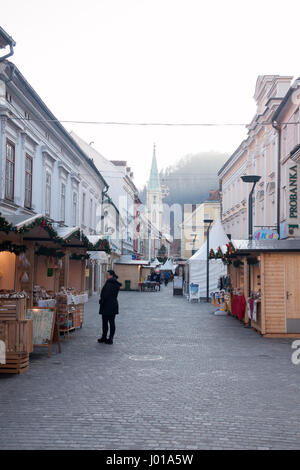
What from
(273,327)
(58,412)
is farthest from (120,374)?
(273,327)

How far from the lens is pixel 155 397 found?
A: 7594 millimetres

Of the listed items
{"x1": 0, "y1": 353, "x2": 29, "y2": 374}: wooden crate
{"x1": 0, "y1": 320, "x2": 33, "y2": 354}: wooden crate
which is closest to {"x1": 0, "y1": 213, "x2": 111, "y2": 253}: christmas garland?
{"x1": 0, "y1": 320, "x2": 33, "y2": 354}: wooden crate

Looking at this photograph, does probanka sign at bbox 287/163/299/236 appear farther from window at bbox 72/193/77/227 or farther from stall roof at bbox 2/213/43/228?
window at bbox 72/193/77/227

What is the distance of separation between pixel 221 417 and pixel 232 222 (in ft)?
127

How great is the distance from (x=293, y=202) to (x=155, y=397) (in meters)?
15.7

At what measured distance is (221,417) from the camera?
653 centimetres

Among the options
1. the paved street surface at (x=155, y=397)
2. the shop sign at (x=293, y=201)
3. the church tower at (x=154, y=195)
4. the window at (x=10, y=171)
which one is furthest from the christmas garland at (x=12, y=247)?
the church tower at (x=154, y=195)

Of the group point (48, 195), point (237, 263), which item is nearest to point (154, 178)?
point (48, 195)

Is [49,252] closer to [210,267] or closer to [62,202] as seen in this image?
[62,202]

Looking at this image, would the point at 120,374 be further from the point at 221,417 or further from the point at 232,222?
the point at 232,222

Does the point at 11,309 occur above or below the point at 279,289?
below

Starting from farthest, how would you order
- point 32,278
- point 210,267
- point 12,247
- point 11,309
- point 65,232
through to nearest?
point 210,267
point 65,232
point 32,278
point 12,247
point 11,309

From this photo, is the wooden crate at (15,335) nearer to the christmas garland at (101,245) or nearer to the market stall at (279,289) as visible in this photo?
the market stall at (279,289)

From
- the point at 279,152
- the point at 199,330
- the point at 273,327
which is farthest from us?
the point at 279,152
